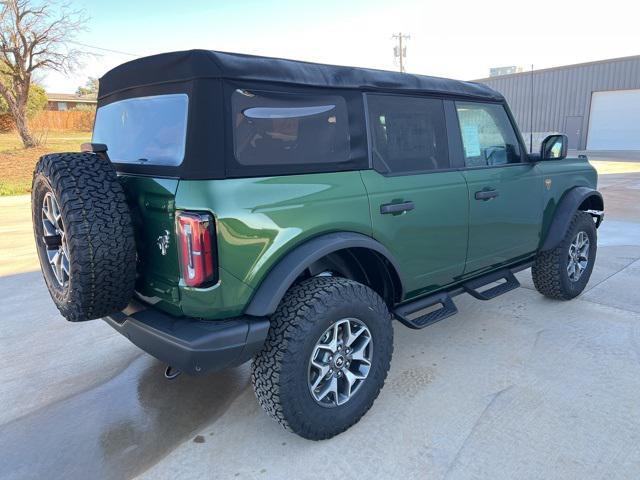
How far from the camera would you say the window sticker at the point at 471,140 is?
345cm

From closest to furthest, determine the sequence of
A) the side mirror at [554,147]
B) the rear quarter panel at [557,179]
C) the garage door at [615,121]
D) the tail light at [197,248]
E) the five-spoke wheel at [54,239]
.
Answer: the tail light at [197,248] < the five-spoke wheel at [54,239] < the side mirror at [554,147] < the rear quarter panel at [557,179] < the garage door at [615,121]

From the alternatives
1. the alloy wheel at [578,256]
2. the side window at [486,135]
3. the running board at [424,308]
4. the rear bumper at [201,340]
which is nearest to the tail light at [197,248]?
the rear bumper at [201,340]

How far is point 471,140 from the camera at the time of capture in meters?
3.52

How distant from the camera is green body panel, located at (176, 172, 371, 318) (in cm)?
212

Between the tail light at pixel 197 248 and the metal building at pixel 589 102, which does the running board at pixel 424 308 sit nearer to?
the tail light at pixel 197 248

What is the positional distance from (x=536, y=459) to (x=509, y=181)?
6.71 ft

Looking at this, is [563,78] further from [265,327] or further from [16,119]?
[265,327]

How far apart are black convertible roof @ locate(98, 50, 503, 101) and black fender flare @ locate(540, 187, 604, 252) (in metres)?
1.71

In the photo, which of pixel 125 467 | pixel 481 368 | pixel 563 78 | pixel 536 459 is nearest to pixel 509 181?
pixel 481 368

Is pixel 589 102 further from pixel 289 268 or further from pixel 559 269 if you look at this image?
pixel 289 268

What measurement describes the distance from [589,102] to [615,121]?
1.97 meters

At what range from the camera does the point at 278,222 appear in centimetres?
228

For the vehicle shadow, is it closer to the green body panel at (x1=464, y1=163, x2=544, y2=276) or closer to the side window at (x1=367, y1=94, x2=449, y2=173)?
the side window at (x1=367, y1=94, x2=449, y2=173)

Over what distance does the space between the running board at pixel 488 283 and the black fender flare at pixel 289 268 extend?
1.39 meters
